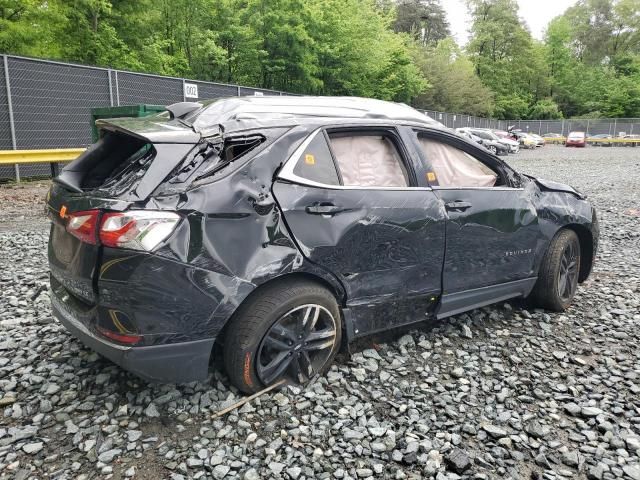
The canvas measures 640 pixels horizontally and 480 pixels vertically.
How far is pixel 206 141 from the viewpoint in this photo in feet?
9.14

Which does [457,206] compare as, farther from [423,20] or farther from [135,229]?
[423,20]

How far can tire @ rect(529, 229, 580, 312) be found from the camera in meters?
4.28

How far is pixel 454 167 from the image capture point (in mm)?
3803

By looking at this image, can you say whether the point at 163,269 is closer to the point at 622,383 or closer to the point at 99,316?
the point at 99,316

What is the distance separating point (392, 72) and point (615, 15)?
2362 inches

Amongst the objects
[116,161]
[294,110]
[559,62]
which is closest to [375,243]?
[294,110]

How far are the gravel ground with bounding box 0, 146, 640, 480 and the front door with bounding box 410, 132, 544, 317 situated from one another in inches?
15.7

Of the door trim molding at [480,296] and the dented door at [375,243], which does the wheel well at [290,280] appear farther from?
the door trim molding at [480,296]

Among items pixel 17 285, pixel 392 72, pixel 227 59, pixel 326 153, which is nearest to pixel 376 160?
pixel 326 153

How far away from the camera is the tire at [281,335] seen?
2715 mm

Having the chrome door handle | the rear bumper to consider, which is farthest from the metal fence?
the chrome door handle

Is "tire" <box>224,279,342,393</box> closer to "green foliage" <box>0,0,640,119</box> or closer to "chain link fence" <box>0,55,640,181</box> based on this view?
"chain link fence" <box>0,55,640,181</box>

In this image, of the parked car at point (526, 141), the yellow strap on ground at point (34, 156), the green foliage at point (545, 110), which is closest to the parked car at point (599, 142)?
the parked car at point (526, 141)

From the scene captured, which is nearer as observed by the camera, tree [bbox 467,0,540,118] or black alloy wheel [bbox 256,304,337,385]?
black alloy wheel [bbox 256,304,337,385]
